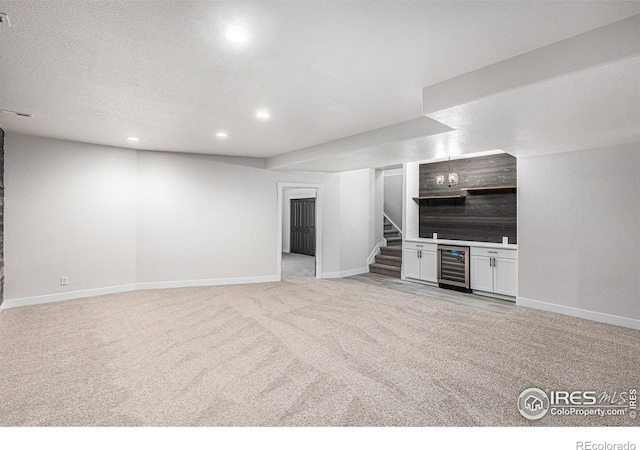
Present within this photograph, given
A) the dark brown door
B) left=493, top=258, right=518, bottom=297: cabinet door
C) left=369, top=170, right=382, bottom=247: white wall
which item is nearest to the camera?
left=493, top=258, right=518, bottom=297: cabinet door

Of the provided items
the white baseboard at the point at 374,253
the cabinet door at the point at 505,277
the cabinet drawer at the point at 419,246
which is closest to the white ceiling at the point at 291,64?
the cabinet door at the point at 505,277

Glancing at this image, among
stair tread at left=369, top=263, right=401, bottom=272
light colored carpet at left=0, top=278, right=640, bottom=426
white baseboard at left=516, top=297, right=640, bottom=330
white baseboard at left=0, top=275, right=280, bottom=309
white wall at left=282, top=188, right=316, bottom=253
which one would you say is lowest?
light colored carpet at left=0, top=278, right=640, bottom=426

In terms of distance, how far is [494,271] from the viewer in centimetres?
559

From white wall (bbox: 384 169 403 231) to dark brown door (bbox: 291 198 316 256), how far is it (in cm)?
238

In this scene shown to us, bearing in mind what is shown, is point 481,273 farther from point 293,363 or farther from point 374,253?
point 293,363

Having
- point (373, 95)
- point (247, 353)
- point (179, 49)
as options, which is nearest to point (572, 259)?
point (373, 95)

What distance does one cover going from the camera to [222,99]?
3344 millimetres

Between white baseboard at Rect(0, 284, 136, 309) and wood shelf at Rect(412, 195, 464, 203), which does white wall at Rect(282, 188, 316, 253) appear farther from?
white baseboard at Rect(0, 284, 136, 309)

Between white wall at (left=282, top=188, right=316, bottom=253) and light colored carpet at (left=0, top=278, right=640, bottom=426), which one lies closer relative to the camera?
light colored carpet at (left=0, top=278, right=640, bottom=426)

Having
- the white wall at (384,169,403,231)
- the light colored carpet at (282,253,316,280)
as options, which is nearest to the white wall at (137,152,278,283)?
the light colored carpet at (282,253,316,280)

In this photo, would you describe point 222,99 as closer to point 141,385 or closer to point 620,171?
point 141,385

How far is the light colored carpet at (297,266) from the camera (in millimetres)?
7526

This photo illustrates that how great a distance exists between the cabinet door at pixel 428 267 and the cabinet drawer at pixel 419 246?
3.0 inches

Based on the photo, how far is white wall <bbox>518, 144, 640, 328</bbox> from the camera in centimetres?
411
